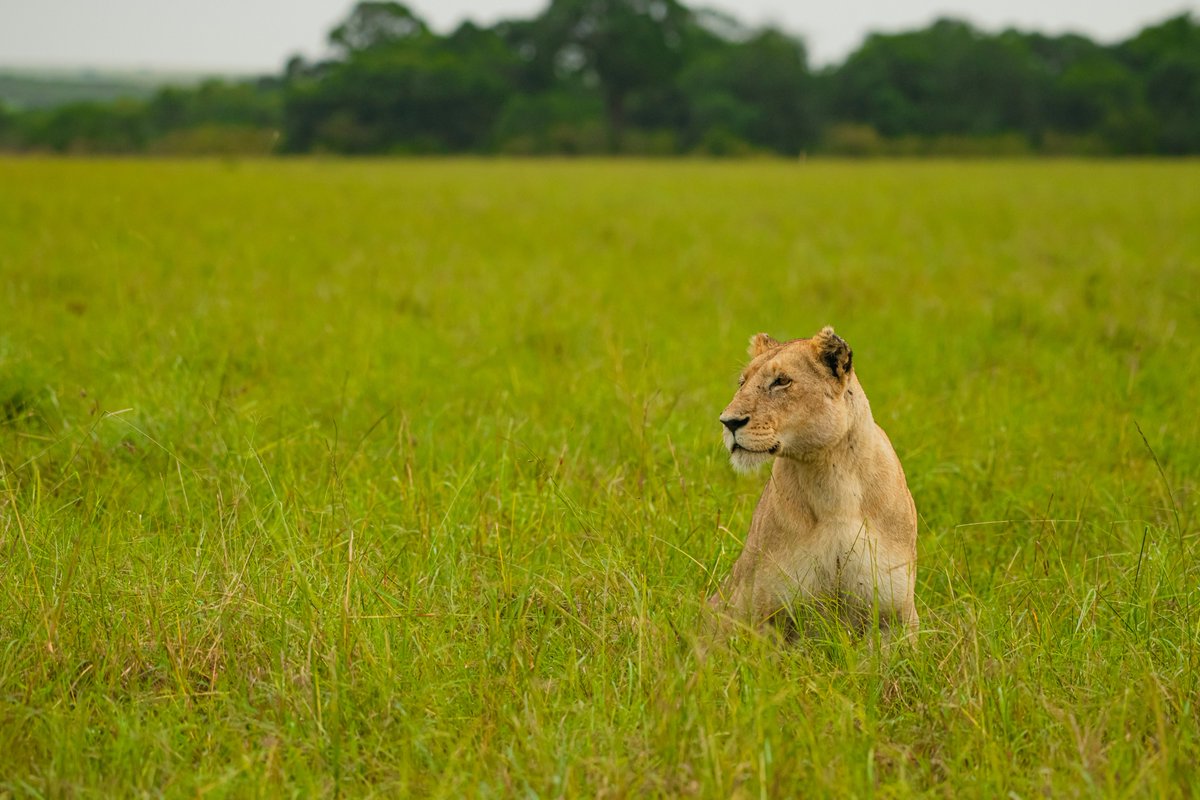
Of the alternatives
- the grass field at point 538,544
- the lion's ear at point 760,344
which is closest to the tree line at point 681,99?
the grass field at point 538,544

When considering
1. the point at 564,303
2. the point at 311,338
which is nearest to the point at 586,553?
the point at 311,338

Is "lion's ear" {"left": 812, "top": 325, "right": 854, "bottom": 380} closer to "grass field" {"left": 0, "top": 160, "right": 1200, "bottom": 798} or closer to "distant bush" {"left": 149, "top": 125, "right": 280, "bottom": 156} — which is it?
"grass field" {"left": 0, "top": 160, "right": 1200, "bottom": 798}

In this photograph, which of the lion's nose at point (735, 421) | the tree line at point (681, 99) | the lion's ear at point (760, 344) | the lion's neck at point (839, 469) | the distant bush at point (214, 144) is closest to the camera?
the lion's nose at point (735, 421)

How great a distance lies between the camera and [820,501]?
2975mm

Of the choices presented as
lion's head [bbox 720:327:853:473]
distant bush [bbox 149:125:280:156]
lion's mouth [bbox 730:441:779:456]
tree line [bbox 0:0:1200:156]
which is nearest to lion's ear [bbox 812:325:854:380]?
lion's head [bbox 720:327:853:473]

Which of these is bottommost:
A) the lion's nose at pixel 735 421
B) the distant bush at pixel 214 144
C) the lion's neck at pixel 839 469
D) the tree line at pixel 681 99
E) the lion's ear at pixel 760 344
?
the lion's neck at pixel 839 469

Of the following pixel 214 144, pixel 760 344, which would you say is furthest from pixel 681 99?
pixel 760 344

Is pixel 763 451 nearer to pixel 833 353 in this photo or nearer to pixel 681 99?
pixel 833 353

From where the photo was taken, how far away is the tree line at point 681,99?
6069 centimetres

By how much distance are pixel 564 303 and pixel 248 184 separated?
15.3 m

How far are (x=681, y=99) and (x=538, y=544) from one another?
78.1 m

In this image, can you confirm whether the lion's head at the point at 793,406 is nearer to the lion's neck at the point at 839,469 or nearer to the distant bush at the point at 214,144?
the lion's neck at the point at 839,469

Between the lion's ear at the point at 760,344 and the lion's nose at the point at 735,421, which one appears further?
the lion's ear at the point at 760,344

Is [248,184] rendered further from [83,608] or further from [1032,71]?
[1032,71]
